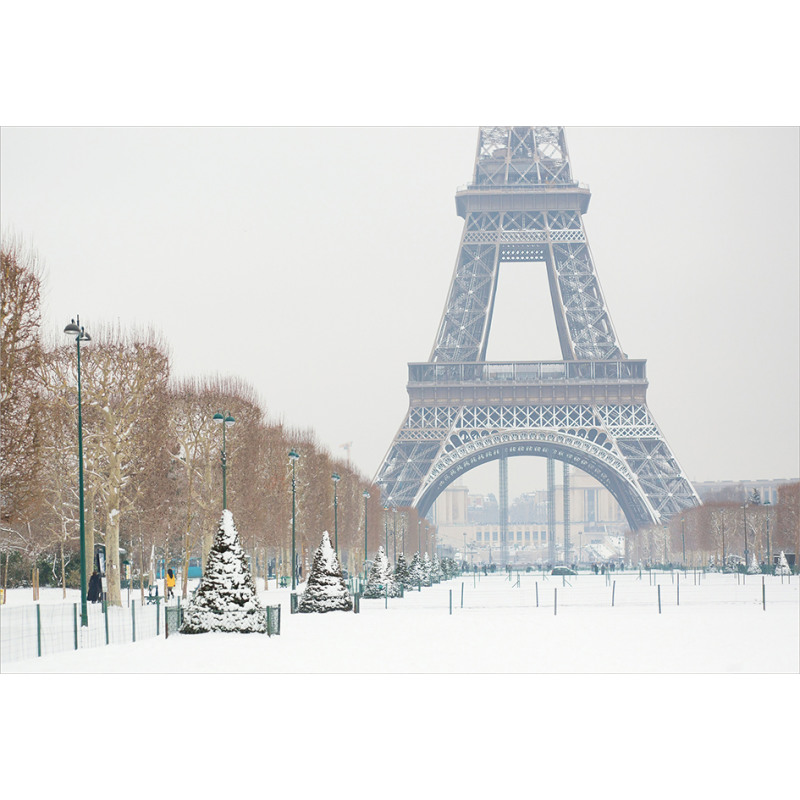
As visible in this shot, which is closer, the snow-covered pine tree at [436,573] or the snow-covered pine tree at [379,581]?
the snow-covered pine tree at [379,581]

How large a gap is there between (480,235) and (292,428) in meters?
33.1

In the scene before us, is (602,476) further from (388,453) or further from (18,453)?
(18,453)

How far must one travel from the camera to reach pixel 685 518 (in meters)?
94.4

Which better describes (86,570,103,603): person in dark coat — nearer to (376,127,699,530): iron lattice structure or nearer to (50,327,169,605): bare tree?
(50,327,169,605): bare tree

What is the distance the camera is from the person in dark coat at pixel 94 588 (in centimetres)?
4288

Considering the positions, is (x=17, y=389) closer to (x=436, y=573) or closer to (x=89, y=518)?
(x=89, y=518)

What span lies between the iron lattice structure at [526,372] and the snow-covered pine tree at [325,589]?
182ft

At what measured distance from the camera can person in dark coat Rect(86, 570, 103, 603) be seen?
42875 millimetres

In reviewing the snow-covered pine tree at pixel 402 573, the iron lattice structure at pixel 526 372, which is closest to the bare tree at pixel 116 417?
the snow-covered pine tree at pixel 402 573

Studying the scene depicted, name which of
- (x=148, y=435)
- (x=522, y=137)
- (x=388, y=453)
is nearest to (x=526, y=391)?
(x=388, y=453)

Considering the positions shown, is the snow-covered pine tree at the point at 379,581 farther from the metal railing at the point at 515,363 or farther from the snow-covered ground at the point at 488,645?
the metal railing at the point at 515,363

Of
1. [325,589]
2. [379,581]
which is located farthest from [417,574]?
[325,589]

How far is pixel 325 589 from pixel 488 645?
12.6 metres

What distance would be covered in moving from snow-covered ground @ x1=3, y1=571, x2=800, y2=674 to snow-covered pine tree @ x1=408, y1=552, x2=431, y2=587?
74.7 ft
